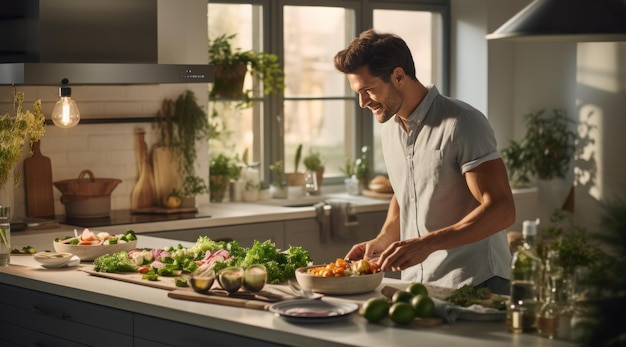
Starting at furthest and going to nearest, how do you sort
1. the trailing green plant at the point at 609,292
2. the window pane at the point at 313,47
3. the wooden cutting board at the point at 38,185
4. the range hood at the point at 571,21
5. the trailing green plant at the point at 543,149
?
the trailing green plant at the point at 543,149 → the window pane at the point at 313,47 → the wooden cutting board at the point at 38,185 → the range hood at the point at 571,21 → the trailing green plant at the point at 609,292

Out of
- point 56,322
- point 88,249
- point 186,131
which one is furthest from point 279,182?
point 56,322

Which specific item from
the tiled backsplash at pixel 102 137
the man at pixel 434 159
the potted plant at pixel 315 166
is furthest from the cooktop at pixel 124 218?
the man at pixel 434 159

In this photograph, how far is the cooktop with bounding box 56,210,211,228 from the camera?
5742 mm

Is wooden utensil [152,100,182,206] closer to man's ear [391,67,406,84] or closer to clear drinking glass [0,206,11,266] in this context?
clear drinking glass [0,206,11,266]

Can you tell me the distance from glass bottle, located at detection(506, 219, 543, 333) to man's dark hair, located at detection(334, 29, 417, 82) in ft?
3.89

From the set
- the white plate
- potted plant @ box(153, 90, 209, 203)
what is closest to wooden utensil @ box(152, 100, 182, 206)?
potted plant @ box(153, 90, 209, 203)

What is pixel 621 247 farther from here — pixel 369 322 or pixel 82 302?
pixel 82 302

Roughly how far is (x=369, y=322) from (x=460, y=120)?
3.66ft

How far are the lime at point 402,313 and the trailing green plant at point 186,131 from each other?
11.3ft

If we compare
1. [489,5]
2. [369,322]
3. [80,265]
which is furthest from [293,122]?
[369,322]

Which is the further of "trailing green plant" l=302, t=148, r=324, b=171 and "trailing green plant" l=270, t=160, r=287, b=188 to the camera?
"trailing green plant" l=302, t=148, r=324, b=171

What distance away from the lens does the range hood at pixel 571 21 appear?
116 inches

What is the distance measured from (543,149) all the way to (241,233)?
2638 mm

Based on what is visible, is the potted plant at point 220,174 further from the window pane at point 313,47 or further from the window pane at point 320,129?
the window pane at point 313,47
